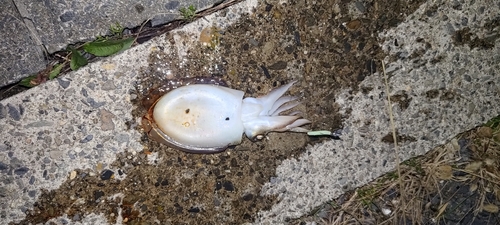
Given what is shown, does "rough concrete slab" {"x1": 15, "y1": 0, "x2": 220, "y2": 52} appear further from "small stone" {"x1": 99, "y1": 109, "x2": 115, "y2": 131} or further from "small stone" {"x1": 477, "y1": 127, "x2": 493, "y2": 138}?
"small stone" {"x1": 477, "y1": 127, "x2": 493, "y2": 138}

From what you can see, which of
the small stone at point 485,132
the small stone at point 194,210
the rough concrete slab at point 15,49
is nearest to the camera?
the rough concrete slab at point 15,49

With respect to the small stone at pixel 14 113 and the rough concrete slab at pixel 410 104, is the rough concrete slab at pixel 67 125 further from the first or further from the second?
the rough concrete slab at pixel 410 104

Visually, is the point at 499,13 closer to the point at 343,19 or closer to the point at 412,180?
the point at 343,19

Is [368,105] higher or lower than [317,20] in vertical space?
lower

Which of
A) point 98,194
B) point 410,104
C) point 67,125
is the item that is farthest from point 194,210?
point 410,104

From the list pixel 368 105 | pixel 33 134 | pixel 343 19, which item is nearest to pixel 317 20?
pixel 343 19

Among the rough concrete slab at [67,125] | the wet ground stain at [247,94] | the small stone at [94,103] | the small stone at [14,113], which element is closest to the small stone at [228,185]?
the wet ground stain at [247,94]
